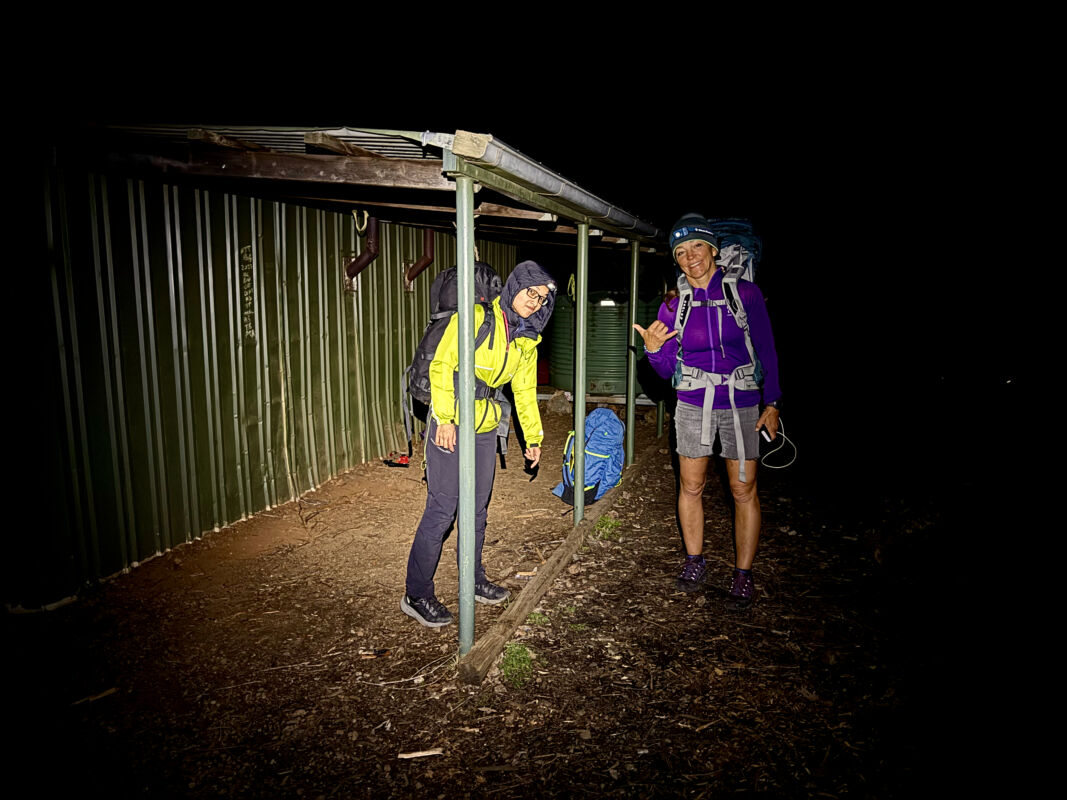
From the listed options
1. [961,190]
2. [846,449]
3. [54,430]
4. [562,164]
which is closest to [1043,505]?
[846,449]

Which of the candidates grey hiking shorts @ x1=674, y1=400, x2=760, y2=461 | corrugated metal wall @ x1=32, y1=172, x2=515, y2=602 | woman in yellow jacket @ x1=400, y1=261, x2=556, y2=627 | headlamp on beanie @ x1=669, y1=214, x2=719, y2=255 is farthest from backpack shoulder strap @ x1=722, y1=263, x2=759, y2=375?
corrugated metal wall @ x1=32, y1=172, x2=515, y2=602

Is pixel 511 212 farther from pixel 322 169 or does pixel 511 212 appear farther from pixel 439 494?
pixel 439 494

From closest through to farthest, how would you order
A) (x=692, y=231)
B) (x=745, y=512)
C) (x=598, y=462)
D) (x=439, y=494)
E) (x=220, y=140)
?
Answer: (x=220, y=140) → (x=439, y=494) → (x=692, y=231) → (x=745, y=512) → (x=598, y=462)

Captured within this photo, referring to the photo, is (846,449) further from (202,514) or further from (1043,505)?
(202,514)

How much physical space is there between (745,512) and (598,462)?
7.71 feet

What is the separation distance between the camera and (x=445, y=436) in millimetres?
3295

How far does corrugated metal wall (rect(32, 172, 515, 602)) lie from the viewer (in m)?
3.93

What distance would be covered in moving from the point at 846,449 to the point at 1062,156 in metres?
7.38

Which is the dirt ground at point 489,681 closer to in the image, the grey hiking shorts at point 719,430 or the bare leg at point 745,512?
the bare leg at point 745,512

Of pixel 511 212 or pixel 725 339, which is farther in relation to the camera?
pixel 511 212

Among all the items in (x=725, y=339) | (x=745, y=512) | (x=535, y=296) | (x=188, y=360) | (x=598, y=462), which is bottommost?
(x=598, y=462)

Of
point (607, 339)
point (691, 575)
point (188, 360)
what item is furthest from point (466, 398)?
point (607, 339)

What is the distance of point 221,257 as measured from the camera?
5004 mm

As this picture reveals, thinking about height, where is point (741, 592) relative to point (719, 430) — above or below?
below
